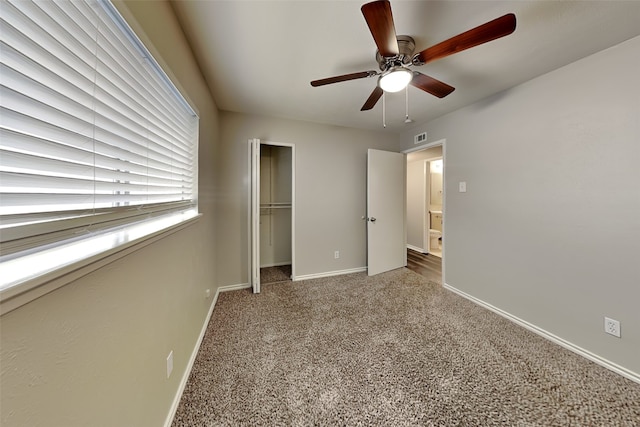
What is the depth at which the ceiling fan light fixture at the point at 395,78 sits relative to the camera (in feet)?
4.78

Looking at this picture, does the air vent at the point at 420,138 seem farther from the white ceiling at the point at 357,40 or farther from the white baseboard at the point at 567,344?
the white baseboard at the point at 567,344

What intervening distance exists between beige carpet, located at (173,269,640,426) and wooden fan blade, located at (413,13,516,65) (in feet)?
6.76

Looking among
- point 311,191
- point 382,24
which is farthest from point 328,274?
point 382,24

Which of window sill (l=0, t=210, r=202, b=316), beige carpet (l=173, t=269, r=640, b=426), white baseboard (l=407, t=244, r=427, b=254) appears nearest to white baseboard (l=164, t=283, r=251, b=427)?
beige carpet (l=173, t=269, r=640, b=426)

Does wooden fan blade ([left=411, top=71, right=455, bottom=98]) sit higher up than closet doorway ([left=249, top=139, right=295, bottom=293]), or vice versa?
wooden fan blade ([left=411, top=71, right=455, bottom=98])

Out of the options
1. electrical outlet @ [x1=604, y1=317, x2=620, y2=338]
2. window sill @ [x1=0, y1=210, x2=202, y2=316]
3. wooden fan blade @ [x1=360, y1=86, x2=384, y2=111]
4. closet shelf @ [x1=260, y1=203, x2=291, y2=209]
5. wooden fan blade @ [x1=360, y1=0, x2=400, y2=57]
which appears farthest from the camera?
closet shelf @ [x1=260, y1=203, x2=291, y2=209]

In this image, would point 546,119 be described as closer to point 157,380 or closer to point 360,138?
point 360,138

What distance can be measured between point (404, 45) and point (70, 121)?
1861 mm

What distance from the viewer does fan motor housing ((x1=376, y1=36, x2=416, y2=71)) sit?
146cm

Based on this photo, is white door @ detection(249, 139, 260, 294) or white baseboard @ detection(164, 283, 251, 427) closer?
white baseboard @ detection(164, 283, 251, 427)

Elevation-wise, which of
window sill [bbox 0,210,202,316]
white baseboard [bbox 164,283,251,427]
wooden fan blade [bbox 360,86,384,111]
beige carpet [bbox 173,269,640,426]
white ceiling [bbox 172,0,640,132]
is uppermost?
white ceiling [bbox 172,0,640,132]

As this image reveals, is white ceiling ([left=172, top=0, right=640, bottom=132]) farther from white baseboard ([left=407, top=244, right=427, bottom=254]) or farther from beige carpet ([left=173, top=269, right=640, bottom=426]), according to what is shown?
white baseboard ([left=407, top=244, right=427, bottom=254])

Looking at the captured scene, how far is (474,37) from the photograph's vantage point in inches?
45.8

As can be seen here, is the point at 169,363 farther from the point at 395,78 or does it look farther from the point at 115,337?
the point at 395,78
